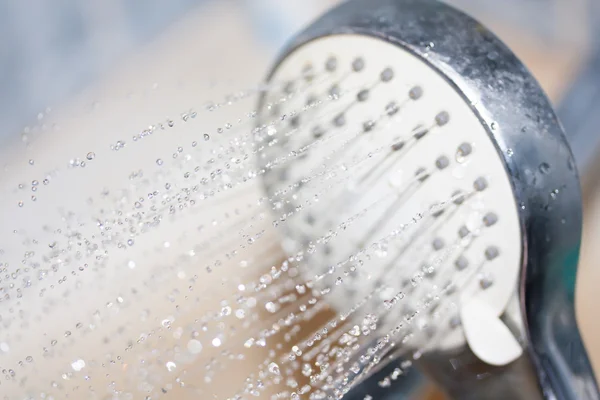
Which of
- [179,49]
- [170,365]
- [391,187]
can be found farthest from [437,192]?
[179,49]

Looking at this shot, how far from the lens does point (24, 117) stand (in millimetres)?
886

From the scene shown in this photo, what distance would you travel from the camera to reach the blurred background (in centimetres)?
84

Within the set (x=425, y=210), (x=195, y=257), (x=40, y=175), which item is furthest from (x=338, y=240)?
(x=40, y=175)

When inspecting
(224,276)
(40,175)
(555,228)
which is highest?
(40,175)

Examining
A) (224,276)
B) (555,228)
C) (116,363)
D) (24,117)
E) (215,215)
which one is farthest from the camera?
(24,117)

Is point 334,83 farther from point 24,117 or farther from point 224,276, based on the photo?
point 24,117

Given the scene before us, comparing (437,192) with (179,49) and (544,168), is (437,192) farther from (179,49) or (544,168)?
(179,49)

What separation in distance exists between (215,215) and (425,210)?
0.38 m

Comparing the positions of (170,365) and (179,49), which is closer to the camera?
(170,365)

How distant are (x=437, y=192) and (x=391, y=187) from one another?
3 centimetres

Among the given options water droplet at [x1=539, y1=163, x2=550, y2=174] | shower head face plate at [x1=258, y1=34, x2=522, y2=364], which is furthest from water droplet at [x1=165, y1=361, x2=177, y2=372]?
water droplet at [x1=539, y1=163, x2=550, y2=174]

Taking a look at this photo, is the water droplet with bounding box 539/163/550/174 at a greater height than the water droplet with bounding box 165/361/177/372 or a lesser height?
lesser

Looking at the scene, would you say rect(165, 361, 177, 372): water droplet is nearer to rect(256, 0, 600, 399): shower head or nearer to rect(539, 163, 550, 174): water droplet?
rect(256, 0, 600, 399): shower head

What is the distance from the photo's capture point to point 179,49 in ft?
3.25
